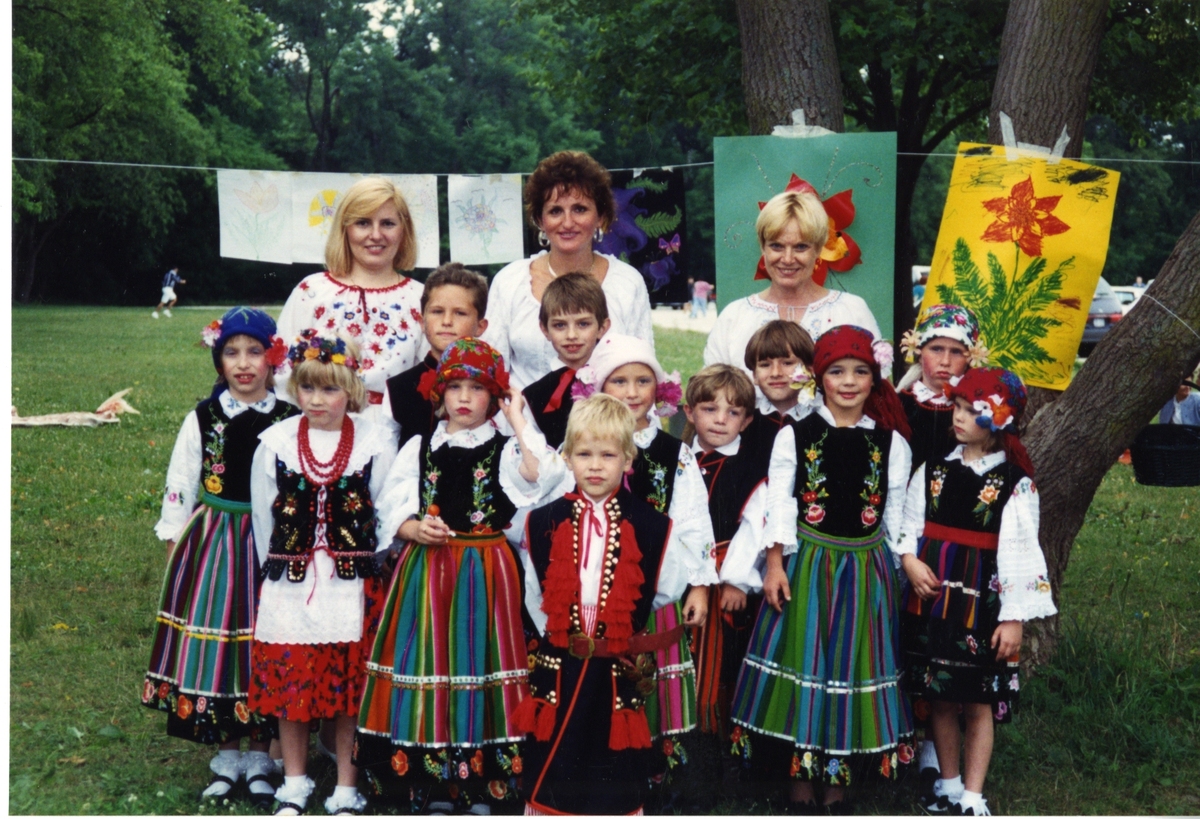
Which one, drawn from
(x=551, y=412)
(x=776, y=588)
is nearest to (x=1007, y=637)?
(x=776, y=588)

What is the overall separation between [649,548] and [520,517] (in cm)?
41

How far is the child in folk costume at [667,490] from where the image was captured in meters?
3.17

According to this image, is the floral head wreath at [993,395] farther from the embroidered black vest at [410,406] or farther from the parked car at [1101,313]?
the parked car at [1101,313]

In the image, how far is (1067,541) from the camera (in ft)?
14.5

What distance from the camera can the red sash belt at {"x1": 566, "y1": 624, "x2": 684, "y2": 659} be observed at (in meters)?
3.00

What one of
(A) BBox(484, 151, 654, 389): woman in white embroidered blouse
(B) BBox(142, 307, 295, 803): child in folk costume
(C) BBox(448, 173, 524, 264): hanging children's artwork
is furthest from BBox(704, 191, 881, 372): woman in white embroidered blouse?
(C) BBox(448, 173, 524, 264): hanging children's artwork

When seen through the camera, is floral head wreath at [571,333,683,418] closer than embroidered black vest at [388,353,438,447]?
Yes

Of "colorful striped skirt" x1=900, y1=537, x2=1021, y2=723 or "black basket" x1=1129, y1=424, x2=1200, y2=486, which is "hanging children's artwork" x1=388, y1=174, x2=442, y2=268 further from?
"black basket" x1=1129, y1=424, x2=1200, y2=486

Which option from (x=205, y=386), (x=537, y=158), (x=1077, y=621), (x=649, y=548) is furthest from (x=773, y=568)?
(x=205, y=386)

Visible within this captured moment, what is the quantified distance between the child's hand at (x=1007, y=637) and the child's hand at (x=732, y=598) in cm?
70

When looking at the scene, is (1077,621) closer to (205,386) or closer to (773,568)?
(773,568)

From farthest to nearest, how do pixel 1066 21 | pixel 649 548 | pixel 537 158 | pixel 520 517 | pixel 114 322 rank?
pixel 114 322 < pixel 537 158 < pixel 1066 21 < pixel 520 517 < pixel 649 548

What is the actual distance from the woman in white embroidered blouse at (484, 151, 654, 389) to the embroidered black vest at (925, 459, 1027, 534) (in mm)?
987

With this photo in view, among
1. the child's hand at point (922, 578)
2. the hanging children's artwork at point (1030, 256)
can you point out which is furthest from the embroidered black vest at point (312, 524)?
the hanging children's artwork at point (1030, 256)
